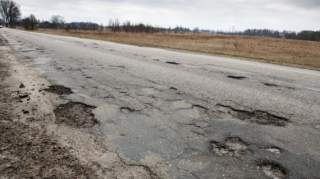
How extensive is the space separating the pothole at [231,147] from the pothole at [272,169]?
0.78ft

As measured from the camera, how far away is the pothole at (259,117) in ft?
10.2

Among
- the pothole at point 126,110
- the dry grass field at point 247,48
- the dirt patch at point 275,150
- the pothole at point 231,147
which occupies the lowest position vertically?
the pothole at point 231,147

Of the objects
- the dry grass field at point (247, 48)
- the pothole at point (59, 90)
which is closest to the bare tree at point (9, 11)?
the dry grass field at point (247, 48)

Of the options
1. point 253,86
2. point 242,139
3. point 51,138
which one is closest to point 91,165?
point 51,138

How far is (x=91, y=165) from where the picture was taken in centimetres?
204

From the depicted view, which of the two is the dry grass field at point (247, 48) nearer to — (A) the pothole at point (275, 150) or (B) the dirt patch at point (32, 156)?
(A) the pothole at point (275, 150)

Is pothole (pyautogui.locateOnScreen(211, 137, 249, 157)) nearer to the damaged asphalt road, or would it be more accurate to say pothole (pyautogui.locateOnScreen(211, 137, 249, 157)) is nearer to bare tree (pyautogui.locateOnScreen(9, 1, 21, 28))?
the damaged asphalt road

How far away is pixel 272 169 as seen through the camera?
206cm

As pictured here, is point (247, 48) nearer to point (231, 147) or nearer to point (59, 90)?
point (59, 90)

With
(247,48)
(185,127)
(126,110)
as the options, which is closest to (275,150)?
(185,127)

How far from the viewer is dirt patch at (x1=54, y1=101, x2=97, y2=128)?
2.97m

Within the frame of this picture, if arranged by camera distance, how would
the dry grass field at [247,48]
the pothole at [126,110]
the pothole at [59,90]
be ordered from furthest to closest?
the dry grass field at [247,48] < the pothole at [59,90] < the pothole at [126,110]

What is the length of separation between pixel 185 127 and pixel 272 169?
1.14 meters

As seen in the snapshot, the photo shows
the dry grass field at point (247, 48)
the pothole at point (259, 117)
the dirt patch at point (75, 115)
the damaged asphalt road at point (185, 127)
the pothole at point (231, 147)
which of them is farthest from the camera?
the dry grass field at point (247, 48)
